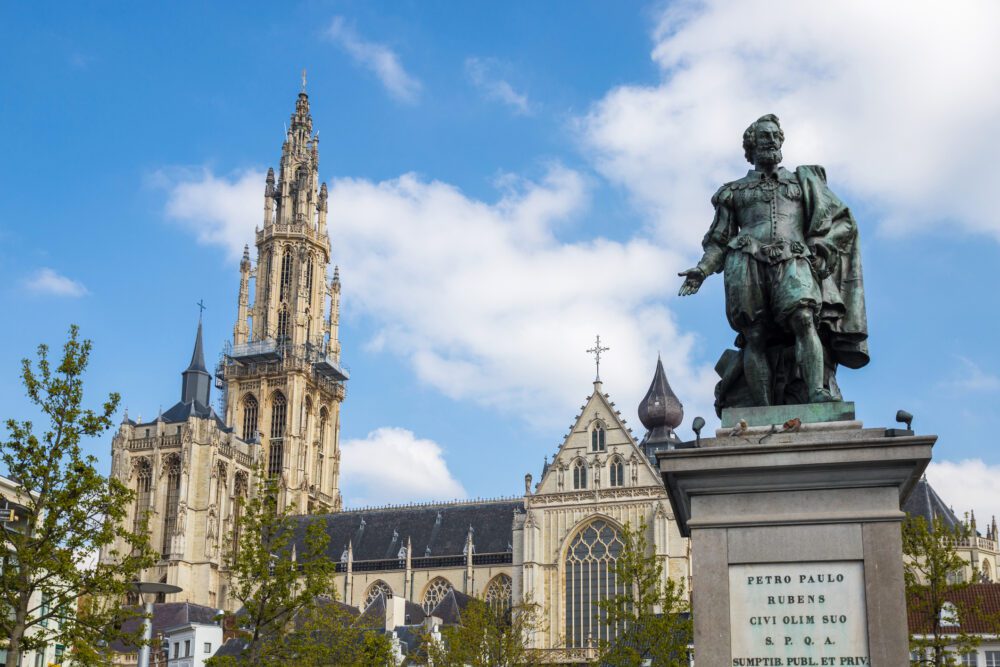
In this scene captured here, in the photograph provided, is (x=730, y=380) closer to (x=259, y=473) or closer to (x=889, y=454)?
(x=889, y=454)

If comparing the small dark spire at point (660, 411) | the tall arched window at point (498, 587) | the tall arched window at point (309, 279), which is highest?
the tall arched window at point (309, 279)

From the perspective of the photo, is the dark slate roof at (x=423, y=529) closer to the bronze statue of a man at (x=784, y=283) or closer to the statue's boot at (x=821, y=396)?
the bronze statue of a man at (x=784, y=283)

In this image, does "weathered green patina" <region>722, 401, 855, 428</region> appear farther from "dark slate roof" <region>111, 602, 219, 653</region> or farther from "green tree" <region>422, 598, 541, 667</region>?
"dark slate roof" <region>111, 602, 219, 653</region>

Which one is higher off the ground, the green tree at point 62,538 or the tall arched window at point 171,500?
the tall arched window at point 171,500

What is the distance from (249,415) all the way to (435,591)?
87.7ft

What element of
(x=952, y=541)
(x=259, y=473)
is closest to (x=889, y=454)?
(x=952, y=541)

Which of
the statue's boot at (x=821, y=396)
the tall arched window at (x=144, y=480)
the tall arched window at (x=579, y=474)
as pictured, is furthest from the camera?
the tall arched window at (x=144, y=480)

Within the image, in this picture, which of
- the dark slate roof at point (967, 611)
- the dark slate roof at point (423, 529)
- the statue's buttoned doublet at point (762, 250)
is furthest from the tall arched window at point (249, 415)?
the statue's buttoned doublet at point (762, 250)

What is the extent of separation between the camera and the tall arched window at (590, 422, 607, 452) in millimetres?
58312

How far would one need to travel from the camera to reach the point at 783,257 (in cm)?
833

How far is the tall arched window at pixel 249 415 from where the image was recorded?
89188 mm

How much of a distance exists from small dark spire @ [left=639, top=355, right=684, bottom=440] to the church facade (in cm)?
10

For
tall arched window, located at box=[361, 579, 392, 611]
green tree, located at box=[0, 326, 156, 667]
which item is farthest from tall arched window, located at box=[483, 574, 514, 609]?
green tree, located at box=[0, 326, 156, 667]

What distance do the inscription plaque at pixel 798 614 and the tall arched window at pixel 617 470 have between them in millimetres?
50450
